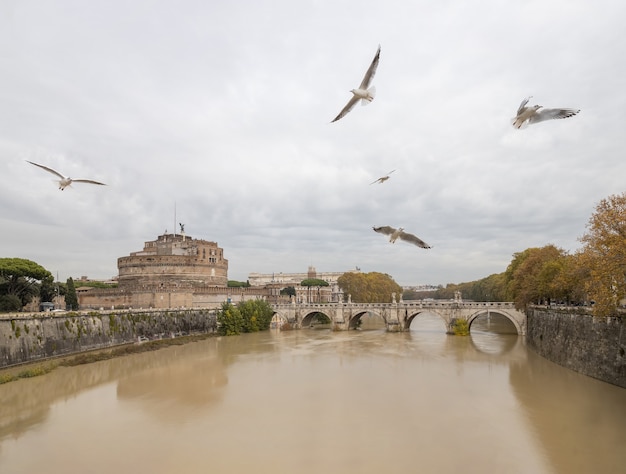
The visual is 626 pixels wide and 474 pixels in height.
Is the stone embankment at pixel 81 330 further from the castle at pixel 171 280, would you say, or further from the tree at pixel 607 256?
the tree at pixel 607 256

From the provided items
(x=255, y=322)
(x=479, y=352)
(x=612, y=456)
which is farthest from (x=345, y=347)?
(x=612, y=456)

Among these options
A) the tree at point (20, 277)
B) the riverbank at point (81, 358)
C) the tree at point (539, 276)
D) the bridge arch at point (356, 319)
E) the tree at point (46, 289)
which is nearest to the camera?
the riverbank at point (81, 358)

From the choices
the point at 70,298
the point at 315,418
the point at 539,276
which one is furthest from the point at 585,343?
the point at 70,298

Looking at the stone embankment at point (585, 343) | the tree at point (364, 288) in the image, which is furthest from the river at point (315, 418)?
the tree at point (364, 288)

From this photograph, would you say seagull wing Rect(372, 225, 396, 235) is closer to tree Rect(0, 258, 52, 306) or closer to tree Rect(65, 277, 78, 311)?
tree Rect(0, 258, 52, 306)

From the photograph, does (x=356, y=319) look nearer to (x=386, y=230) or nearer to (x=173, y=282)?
(x=173, y=282)

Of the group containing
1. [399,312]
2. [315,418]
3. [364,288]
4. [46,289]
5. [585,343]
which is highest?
[46,289]

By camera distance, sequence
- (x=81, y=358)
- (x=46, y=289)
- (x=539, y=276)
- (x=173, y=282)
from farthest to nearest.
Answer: (x=173, y=282), (x=46, y=289), (x=539, y=276), (x=81, y=358)
